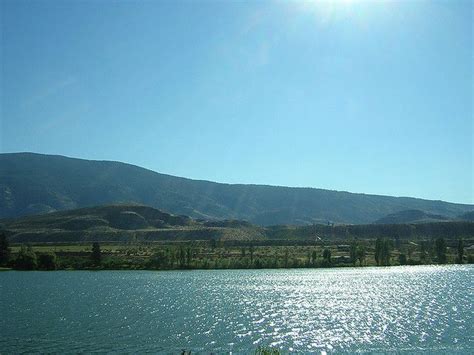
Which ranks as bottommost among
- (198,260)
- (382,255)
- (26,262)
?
(26,262)

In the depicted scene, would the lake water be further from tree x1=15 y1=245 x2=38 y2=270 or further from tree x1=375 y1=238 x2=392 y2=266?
tree x1=15 y1=245 x2=38 y2=270

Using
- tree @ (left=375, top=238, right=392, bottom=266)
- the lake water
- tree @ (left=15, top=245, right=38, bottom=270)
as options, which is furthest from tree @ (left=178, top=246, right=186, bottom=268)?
tree @ (left=375, top=238, right=392, bottom=266)

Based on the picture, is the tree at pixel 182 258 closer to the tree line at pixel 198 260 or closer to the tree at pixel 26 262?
the tree line at pixel 198 260

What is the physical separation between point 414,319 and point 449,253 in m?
149

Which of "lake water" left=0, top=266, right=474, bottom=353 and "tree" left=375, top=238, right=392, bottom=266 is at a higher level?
"tree" left=375, top=238, right=392, bottom=266

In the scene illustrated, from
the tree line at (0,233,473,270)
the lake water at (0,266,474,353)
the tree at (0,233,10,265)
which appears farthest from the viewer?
the tree at (0,233,10,265)

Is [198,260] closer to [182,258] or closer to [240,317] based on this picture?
[182,258]

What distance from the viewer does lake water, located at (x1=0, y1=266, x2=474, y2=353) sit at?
46.6m

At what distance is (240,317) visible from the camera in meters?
61.0

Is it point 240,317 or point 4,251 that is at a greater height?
point 4,251

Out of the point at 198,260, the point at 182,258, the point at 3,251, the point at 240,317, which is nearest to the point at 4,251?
the point at 3,251

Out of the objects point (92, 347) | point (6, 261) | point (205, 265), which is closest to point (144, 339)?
point (92, 347)

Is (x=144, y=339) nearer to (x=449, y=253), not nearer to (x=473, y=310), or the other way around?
(x=473, y=310)

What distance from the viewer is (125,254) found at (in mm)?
188750
